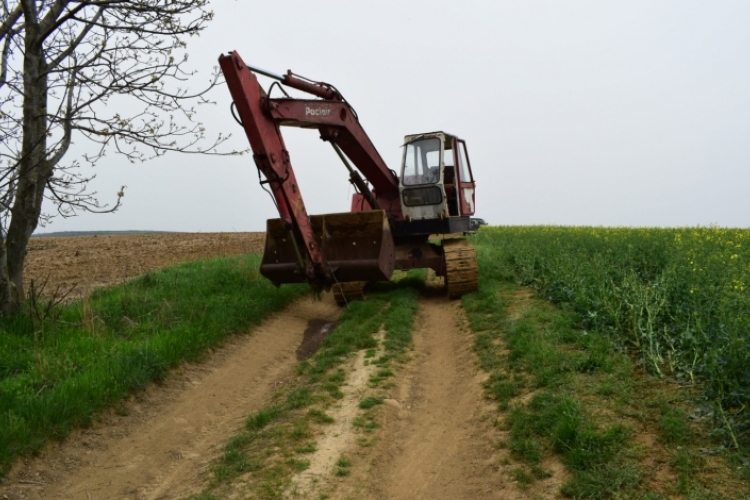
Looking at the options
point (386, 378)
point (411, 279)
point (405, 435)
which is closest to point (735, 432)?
point (405, 435)

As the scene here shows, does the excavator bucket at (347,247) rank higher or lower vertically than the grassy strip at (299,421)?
higher

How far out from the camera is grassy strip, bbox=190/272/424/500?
173 inches

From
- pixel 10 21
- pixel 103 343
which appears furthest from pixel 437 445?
pixel 10 21

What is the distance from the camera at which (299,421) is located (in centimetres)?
537

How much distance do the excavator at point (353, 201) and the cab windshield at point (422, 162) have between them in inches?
0.8

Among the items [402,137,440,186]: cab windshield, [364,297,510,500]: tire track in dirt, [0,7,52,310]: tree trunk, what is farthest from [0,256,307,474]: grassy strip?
[402,137,440,186]: cab windshield

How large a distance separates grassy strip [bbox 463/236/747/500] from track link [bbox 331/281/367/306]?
4222 millimetres

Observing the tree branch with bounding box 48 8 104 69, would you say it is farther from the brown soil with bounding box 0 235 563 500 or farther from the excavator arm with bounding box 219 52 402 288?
the brown soil with bounding box 0 235 563 500

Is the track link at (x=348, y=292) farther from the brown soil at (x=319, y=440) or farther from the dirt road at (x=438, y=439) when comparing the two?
the dirt road at (x=438, y=439)

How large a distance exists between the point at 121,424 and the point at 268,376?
1944 millimetres

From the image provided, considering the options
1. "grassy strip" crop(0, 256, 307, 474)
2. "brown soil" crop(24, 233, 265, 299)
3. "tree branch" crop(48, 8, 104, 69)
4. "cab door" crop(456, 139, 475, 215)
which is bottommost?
"grassy strip" crop(0, 256, 307, 474)

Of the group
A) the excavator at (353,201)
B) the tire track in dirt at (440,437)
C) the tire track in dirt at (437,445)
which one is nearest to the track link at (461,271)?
the excavator at (353,201)

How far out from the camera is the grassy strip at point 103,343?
17.3 ft

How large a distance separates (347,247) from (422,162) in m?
3.02
